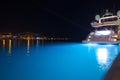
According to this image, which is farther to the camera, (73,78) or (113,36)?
(113,36)

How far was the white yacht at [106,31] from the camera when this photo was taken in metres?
33.1

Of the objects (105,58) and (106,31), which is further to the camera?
(106,31)

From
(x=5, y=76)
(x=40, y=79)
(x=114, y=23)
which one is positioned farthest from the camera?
(x=114, y=23)

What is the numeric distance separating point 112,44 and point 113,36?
1.15 meters

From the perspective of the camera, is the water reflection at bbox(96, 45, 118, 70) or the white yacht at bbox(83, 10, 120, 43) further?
the white yacht at bbox(83, 10, 120, 43)

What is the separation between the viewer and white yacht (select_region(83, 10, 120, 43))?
109 feet

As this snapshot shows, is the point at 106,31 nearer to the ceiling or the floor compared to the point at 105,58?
nearer to the ceiling

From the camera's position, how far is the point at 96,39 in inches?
1366

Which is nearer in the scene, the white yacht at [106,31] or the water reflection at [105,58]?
the water reflection at [105,58]

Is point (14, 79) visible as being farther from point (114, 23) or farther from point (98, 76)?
point (114, 23)

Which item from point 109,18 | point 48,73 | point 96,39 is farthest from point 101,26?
point 48,73

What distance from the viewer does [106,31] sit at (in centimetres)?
3544

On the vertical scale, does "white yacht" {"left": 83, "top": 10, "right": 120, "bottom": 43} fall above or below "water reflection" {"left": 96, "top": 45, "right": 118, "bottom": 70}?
above

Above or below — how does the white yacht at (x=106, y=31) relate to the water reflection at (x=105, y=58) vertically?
above
